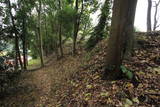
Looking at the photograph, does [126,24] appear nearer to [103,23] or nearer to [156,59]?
[156,59]

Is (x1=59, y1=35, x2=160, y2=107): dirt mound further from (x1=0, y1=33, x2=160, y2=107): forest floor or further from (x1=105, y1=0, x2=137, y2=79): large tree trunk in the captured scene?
(x1=105, y1=0, x2=137, y2=79): large tree trunk

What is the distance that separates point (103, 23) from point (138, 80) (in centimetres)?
556

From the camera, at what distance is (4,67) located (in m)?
5.17

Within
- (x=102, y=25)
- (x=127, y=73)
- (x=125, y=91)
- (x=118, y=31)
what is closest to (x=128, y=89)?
(x=125, y=91)

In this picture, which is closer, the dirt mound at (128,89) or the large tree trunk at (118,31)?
the dirt mound at (128,89)

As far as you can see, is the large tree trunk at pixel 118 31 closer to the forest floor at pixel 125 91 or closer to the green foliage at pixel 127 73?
the green foliage at pixel 127 73

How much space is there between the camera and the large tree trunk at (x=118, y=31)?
10.4 ft

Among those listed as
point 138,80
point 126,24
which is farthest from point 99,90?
point 126,24

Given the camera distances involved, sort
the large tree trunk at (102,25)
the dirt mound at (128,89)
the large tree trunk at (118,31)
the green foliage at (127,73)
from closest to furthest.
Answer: the dirt mound at (128,89), the large tree trunk at (118,31), the green foliage at (127,73), the large tree trunk at (102,25)

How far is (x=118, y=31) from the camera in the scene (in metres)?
3.23

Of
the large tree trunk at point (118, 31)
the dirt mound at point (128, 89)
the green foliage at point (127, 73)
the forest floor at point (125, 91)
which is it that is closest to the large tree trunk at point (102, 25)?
the forest floor at point (125, 91)

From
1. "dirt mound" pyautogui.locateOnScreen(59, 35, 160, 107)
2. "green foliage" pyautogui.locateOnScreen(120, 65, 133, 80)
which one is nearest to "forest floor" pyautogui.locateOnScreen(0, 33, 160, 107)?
"dirt mound" pyautogui.locateOnScreen(59, 35, 160, 107)

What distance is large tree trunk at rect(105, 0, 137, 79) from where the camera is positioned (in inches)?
125

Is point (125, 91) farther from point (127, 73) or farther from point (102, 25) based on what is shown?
point (102, 25)
